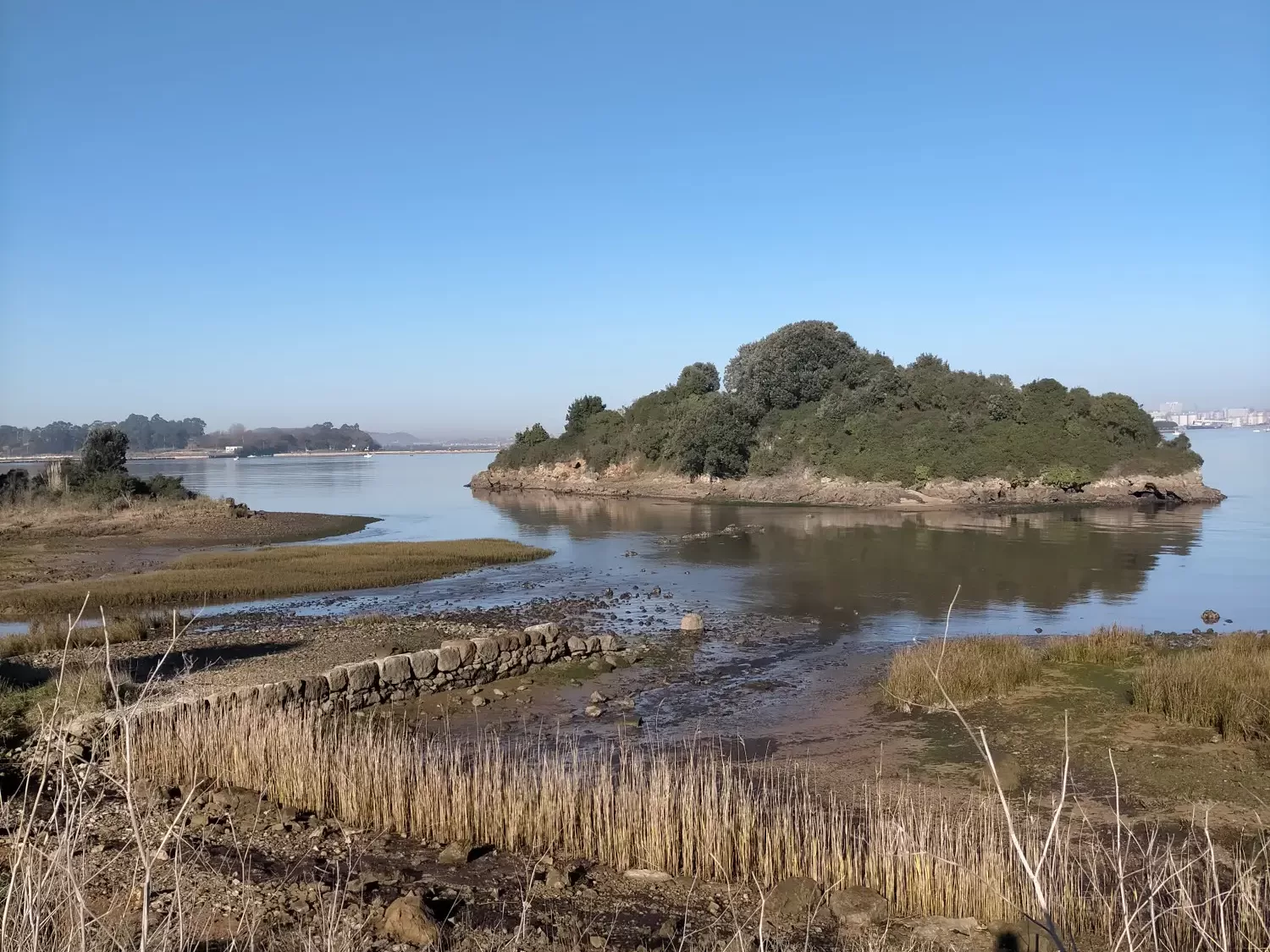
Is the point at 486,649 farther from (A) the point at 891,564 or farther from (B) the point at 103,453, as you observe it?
(B) the point at 103,453

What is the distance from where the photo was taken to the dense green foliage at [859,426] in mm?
59875

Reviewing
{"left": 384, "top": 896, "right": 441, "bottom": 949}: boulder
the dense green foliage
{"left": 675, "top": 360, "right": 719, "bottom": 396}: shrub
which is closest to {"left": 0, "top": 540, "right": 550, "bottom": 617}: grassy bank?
{"left": 384, "top": 896, "right": 441, "bottom": 949}: boulder

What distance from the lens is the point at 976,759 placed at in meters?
10.5

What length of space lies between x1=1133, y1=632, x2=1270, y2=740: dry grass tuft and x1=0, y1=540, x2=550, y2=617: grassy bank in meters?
22.1

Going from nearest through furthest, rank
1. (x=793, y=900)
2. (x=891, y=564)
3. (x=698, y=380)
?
(x=793, y=900), (x=891, y=564), (x=698, y=380)

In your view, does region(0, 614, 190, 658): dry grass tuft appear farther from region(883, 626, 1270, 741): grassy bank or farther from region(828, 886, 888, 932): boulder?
region(828, 886, 888, 932): boulder

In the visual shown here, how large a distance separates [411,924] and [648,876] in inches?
80.2

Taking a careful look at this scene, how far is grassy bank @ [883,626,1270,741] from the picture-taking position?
11.0 metres

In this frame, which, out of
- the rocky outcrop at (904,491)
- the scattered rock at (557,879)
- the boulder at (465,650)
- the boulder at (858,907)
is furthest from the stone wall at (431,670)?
the rocky outcrop at (904,491)

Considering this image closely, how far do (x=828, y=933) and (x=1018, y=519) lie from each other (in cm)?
4624

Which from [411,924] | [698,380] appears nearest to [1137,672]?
[411,924]

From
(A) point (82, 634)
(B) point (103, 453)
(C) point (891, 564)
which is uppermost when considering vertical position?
(B) point (103, 453)

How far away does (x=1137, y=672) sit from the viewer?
13.4 m

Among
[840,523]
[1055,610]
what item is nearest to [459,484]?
[840,523]
